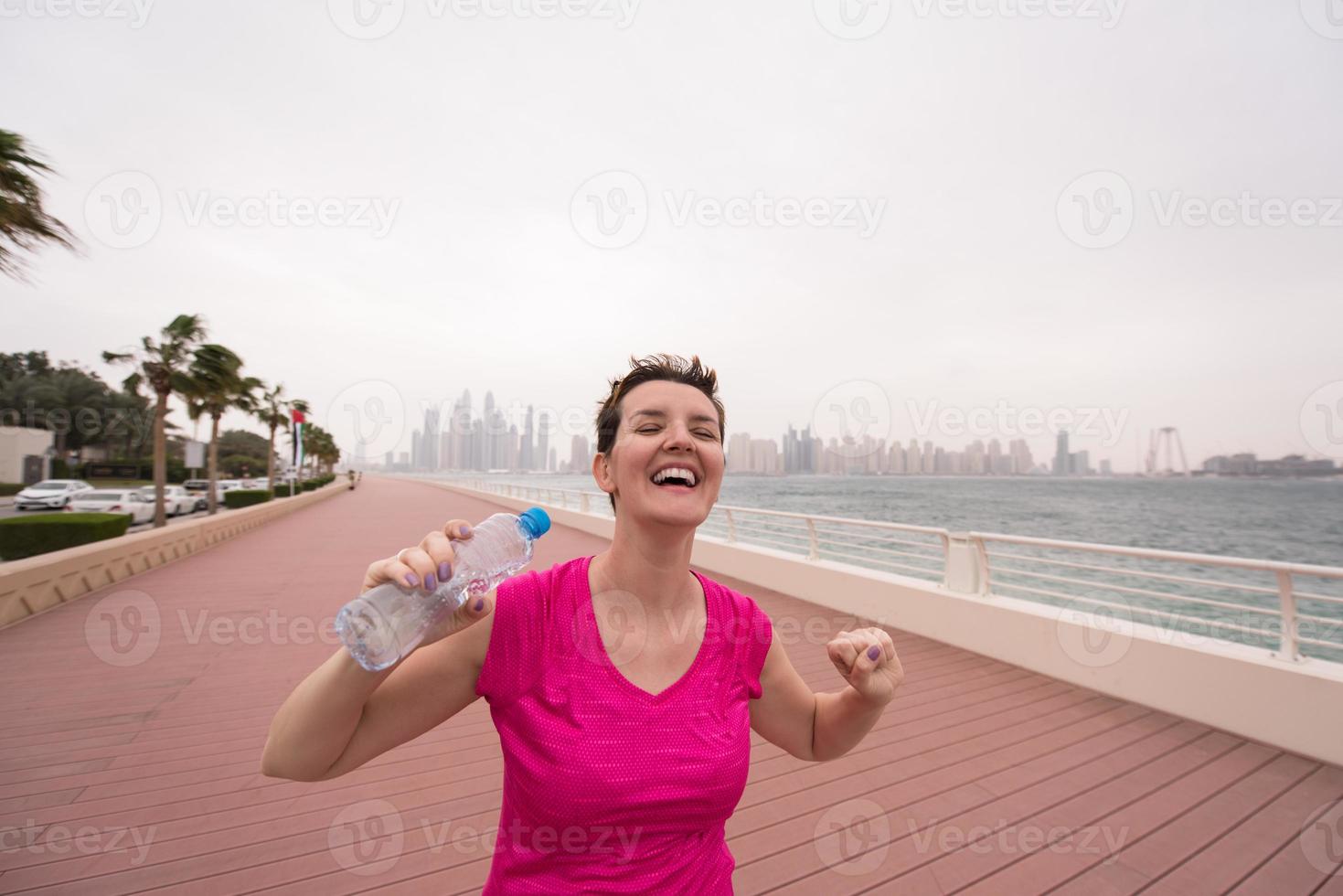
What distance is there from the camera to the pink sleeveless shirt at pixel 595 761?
1000 mm

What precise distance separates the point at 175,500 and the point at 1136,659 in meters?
28.6

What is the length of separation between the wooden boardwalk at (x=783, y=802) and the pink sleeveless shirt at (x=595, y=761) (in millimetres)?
1585

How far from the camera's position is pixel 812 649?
529 centimetres

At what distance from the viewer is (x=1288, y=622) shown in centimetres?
339

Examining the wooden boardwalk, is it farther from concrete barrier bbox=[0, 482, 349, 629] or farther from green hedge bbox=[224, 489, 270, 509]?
green hedge bbox=[224, 489, 270, 509]
